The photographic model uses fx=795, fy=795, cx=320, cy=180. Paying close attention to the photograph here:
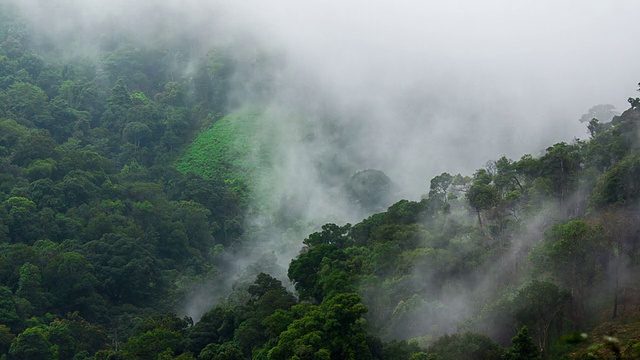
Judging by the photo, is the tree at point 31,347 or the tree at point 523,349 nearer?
the tree at point 523,349

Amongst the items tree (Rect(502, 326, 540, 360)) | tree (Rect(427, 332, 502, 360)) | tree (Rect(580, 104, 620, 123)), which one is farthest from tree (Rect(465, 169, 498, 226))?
tree (Rect(580, 104, 620, 123))

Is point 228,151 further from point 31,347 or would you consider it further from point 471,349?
point 471,349

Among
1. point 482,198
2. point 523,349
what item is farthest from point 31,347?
point 523,349

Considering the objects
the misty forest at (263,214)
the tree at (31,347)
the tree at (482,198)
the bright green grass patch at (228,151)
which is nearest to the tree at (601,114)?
the misty forest at (263,214)

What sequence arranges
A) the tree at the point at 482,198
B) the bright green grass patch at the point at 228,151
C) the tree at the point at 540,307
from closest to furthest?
1. the tree at the point at 540,307
2. the tree at the point at 482,198
3. the bright green grass patch at the point at 228,151

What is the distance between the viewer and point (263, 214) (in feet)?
260

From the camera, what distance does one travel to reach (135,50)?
348ft

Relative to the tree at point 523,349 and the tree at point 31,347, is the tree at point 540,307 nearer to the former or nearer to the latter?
the tree at point 523,349

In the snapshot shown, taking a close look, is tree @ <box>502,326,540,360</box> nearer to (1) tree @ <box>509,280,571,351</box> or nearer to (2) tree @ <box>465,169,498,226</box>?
Result: (1) tree @ <box>509,280,571,351</box>

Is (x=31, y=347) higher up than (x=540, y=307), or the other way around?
(x=31, y=347)

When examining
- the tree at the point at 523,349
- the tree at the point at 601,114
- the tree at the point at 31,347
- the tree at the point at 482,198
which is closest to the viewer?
the tree at the point at 523,349

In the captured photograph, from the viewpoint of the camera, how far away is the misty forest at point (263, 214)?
38.2m

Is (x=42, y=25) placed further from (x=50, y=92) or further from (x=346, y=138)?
(x=346, y=138)

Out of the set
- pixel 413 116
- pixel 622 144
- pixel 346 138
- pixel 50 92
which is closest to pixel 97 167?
pixel 50 92
